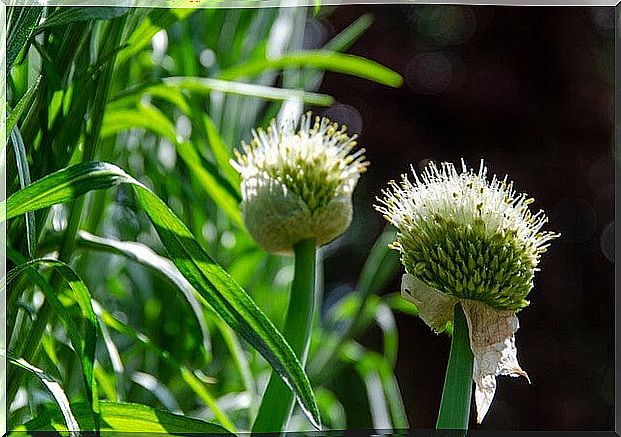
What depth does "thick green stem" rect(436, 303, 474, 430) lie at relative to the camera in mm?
188

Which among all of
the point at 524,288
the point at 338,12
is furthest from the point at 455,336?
the point at 338,12

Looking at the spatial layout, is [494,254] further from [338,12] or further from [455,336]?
[338,12]

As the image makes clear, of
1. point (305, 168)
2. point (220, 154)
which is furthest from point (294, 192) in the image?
point (220, 154)

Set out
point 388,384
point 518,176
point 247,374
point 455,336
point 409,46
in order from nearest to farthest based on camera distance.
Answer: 1. point 455,336
2. point 247,374
3. point 388,384
4. point 518,176
5. point 409,46

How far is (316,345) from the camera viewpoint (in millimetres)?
507

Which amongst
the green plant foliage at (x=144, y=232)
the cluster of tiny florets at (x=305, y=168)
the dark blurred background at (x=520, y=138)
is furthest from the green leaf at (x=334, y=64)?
the dark blurred background at (x=520, y=138)

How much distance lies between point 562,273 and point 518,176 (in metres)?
0.15

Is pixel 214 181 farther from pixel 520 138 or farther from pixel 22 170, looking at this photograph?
pixel 520 138

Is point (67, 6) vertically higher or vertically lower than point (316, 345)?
higher

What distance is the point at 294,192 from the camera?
242mm

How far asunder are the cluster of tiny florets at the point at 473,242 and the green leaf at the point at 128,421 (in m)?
0.07

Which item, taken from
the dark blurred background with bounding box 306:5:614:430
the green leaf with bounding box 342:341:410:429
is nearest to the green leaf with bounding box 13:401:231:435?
the green leaf with bounding box 342:341:410:429

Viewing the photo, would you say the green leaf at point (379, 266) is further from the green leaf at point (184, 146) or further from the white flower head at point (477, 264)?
the white flower head at point (477, 264)

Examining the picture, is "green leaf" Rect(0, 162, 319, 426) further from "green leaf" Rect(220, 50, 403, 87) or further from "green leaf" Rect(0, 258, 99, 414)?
"green leaf" Rect(220, 50, 403, 87)
